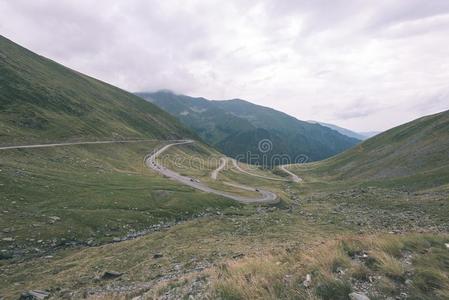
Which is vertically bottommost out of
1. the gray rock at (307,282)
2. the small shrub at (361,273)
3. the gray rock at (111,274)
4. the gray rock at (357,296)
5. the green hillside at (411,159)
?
the gray rock at (111,274)

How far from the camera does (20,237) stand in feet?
115

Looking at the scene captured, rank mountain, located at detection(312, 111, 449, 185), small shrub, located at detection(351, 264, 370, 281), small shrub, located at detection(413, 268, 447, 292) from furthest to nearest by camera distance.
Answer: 1. mountain, located at detection(312, 111, 449, 185)
2. small shrub, located at detection(351, 264, 370, 281)
3. small shrub, located at detection(413, 268, 447, 292)

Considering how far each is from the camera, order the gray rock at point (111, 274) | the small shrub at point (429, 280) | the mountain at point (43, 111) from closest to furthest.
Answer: the small shrub at point (429, 280) < the gray rock at point (111, 274) < the mountain at point (43, 111)

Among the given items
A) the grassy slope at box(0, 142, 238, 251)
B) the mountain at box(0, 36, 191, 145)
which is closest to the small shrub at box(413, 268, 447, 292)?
the grassy slope at box(0, 142, 238, 251)

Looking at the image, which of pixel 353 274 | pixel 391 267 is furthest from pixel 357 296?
pixel 391 267

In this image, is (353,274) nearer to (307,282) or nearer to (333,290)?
(333,290)

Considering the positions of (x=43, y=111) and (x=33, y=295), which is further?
(x=43, y=111)

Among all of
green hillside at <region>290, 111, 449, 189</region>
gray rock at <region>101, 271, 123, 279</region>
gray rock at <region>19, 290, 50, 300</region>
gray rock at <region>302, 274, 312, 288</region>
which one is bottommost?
gray rock at <region>19, 290, 50, 300</region>

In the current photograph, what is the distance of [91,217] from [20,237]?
10088 millimetres

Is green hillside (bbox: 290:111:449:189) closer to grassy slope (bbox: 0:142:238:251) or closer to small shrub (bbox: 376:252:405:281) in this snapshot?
grassy slope (bbox: 0:142:238:251)

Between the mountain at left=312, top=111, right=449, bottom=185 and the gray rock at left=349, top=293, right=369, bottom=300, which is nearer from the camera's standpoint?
the gray rock at left=349, top=293, right=369, bottom=300

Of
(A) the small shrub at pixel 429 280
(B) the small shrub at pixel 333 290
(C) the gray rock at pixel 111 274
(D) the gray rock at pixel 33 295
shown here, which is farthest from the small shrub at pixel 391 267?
(D) the gray rock at pixel 33 295

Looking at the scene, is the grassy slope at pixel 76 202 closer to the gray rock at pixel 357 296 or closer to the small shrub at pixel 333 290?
the small shrub at pixel 333 290

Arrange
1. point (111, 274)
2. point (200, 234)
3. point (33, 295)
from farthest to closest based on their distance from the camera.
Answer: point (200, 234) → point (111, 274) → point (33, 295)
